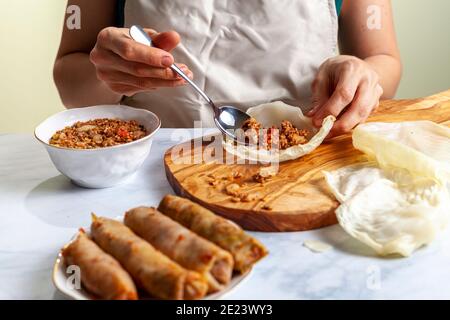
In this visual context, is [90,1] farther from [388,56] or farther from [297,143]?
[388,56]

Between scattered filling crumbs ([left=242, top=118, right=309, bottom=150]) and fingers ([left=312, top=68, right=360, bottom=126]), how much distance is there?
0.06m

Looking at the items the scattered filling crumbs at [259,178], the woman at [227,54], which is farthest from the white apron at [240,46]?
the scattered filling crumbs at [259,178]

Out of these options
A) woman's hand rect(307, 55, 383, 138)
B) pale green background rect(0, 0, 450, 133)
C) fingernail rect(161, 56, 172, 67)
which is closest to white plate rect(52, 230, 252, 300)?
fingernail rect(161, 56, 172, 67)

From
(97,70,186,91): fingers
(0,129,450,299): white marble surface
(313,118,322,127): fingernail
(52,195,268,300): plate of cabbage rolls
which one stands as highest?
(97,70,186,91): fingers

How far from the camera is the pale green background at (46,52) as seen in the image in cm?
300

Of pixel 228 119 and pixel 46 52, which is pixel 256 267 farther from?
pixel 46 52

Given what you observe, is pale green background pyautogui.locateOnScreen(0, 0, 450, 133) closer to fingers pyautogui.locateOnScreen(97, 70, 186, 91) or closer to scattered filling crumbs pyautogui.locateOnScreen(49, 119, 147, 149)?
fingers pyautogui.locateOnScreen(97, 70, 186, 91)

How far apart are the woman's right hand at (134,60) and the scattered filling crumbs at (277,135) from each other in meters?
0.22

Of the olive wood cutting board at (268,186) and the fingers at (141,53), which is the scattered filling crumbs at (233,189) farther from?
the fingers at (141,53)

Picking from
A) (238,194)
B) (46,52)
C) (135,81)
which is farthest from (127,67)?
(46,52)

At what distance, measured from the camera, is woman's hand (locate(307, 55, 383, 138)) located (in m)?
1.43

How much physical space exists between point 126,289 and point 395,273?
0.45m

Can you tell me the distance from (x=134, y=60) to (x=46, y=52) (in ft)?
8.20
